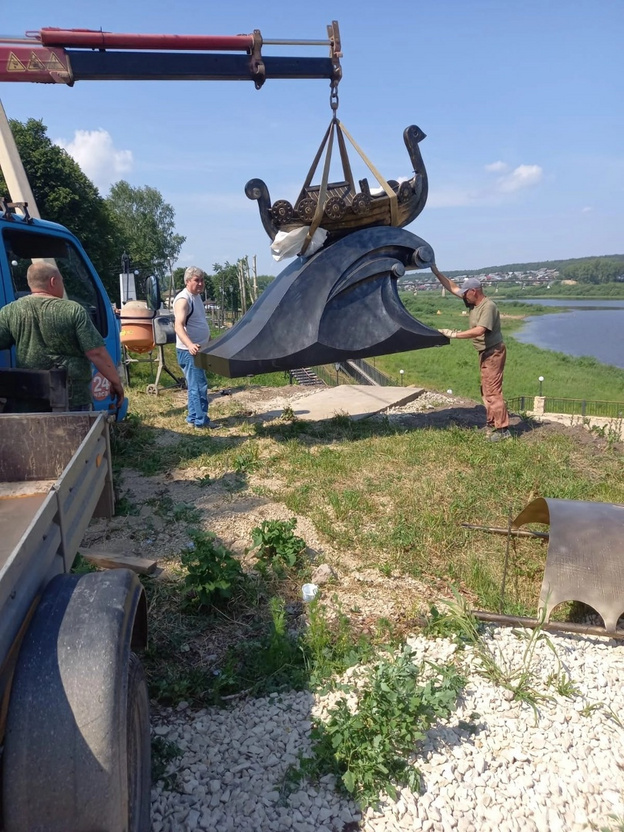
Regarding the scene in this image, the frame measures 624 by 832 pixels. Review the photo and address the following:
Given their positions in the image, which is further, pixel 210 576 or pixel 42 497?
pixel 210 576

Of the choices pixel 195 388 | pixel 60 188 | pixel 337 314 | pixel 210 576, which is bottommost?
pixel 210 576

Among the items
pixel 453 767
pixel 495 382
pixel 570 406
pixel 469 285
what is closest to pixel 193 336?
pixel 469 285

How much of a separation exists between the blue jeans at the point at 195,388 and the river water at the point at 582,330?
2208 inches

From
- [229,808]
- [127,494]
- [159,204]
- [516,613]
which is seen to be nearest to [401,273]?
[127,494]

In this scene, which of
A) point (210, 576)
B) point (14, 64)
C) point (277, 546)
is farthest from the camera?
point (14, 64)

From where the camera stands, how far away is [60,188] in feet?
90.8

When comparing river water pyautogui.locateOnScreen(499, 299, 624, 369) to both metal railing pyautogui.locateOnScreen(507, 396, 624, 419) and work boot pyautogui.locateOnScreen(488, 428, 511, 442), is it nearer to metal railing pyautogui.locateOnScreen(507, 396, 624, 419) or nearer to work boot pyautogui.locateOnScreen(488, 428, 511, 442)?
metal railing pyautogui.locateOnScreen(507, 396, 624, 419)

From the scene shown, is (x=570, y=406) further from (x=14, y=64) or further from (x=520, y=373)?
(x=520, y=373)

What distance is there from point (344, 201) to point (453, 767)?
588cm

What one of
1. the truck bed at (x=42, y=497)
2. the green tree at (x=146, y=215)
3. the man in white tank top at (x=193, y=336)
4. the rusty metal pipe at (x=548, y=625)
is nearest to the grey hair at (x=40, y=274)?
the truck bed at (x=42, y=497)

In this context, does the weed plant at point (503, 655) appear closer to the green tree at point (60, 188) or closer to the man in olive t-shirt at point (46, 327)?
the man in olive t-shirt at point (46, 327)

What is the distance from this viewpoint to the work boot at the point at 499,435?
6895 millimetres

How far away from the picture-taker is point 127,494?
546 centimetres

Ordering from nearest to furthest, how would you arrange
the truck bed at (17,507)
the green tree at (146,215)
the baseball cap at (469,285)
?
the truck bed at (17,507)
the baseball cap at (469,285)
the green tree at (146,215)
